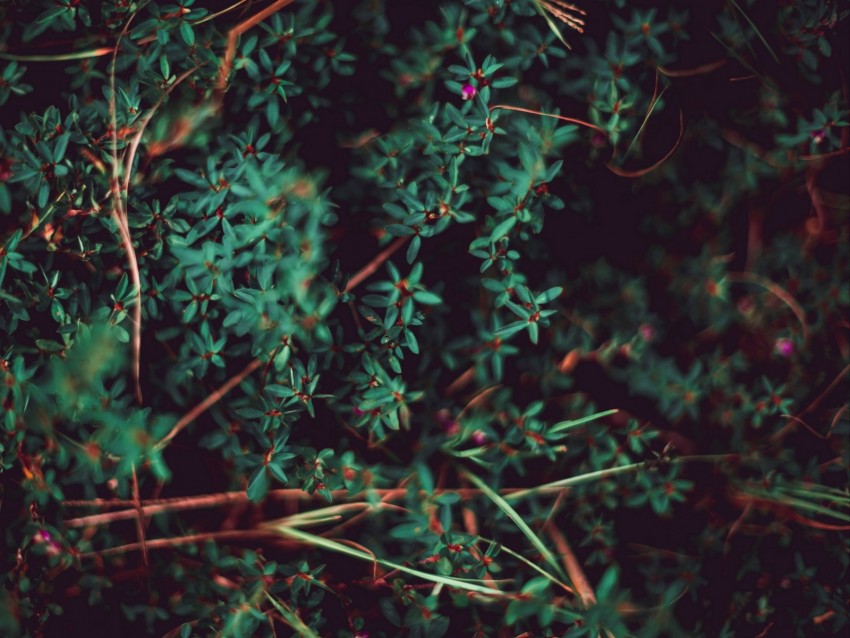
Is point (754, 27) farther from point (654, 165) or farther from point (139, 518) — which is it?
point (139, 518)

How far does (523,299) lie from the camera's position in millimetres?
1147

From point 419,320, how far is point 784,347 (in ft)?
3.13

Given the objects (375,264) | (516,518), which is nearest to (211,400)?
(375,264)

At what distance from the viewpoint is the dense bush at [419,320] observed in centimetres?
115

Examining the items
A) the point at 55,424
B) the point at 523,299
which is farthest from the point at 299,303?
the point at 55,424

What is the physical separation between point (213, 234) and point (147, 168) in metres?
0.18

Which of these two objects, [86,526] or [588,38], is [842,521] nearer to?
[588,38]

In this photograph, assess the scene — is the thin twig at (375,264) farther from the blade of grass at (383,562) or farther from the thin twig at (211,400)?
the blade of grass at (383,562)

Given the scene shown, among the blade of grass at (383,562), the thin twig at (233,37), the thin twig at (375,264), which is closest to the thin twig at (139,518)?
the blade of grass at (383,562)

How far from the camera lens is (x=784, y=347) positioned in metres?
1.60

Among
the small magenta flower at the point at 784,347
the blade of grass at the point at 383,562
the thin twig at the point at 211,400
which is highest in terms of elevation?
the thin twig at the point at 211,400

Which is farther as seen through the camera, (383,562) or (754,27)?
(754,27)

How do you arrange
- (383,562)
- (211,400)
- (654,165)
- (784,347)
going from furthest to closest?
(784,347)
(654,165)
(211,400)
(383,562)

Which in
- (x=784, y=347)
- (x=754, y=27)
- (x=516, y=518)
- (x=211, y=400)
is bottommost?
(x=784, y=347)
